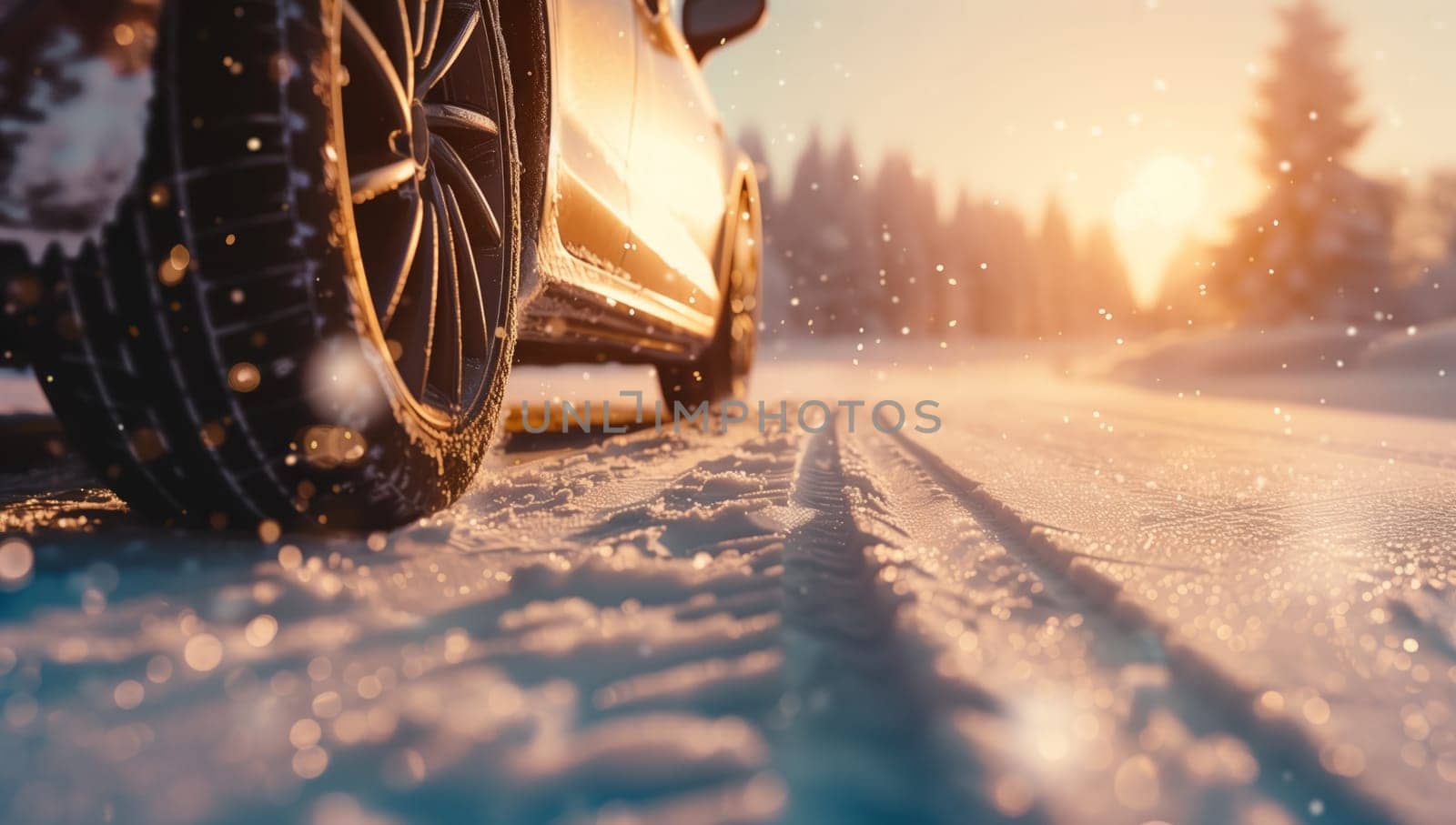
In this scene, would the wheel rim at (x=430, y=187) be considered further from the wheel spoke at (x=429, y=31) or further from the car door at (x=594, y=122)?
the car door at (x=594, y=122)

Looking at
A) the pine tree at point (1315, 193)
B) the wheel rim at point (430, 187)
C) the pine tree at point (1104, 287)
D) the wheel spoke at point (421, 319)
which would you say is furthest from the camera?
the pine tree at point (1104, 287)

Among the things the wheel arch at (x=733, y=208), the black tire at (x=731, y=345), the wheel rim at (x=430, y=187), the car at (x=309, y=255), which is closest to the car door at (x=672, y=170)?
the wheel arch at (x=733, y=208)

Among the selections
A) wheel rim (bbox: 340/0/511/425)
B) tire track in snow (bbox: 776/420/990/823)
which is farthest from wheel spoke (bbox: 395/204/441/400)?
tire track in snow (bbox: 776/420/990/823)

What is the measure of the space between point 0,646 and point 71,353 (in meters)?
0.42

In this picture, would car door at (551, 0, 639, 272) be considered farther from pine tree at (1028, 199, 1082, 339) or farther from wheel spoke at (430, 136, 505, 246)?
pine tree at (1028, 199, 1082, 339)

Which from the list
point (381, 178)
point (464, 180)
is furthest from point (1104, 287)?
point (381, 178)

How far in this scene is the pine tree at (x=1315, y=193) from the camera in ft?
68.4

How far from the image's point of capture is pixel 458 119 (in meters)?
1.68

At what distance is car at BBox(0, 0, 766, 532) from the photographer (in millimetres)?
1103

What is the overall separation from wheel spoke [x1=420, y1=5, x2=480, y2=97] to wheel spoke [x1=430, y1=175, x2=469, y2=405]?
18cm

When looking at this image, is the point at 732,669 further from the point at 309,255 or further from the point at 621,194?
the point at 621,194

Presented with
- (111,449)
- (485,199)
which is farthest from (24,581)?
(485,199)

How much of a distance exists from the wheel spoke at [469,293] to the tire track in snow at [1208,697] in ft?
3.75

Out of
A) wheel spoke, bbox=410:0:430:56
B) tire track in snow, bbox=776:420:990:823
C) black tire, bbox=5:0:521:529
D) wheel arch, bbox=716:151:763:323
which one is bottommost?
tire track in snow, bbox=776:420:990:823
